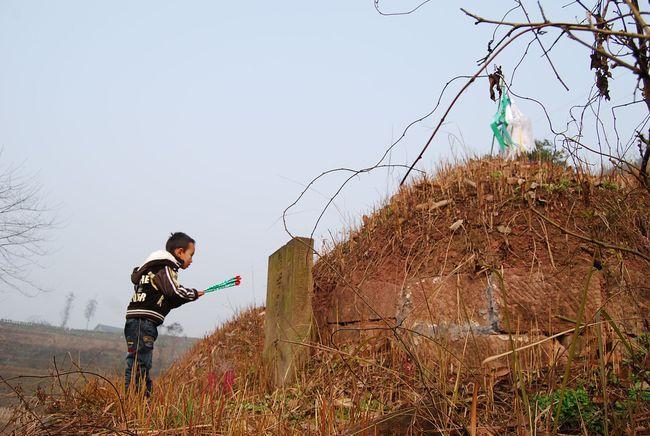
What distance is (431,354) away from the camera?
413cm

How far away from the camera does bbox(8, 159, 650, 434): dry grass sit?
249 centimetres

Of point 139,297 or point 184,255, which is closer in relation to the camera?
point 139,297

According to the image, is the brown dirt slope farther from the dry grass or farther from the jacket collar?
the jacket collar

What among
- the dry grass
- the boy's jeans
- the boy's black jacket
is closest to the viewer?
the dry grass

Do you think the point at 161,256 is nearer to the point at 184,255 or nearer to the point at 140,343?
the point at 184,255

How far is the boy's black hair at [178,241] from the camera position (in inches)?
216

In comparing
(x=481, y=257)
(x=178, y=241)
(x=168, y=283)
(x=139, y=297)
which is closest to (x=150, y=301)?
(x=139, y=297)

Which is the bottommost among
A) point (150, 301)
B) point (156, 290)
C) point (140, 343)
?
point (140, 343)

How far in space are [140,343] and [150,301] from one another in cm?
40

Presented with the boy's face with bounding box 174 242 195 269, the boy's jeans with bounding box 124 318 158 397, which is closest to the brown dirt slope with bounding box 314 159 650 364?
the boy's face with bounding box 174 242 195 269

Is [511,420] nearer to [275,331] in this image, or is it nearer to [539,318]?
[539,318]

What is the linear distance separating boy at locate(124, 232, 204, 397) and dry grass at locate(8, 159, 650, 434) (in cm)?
38

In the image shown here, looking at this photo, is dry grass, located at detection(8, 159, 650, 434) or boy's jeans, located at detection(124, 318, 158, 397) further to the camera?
boy's jeans, located at detection(124, 318, 158, 397)

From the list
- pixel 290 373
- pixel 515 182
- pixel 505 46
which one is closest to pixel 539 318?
pixel 515 182
